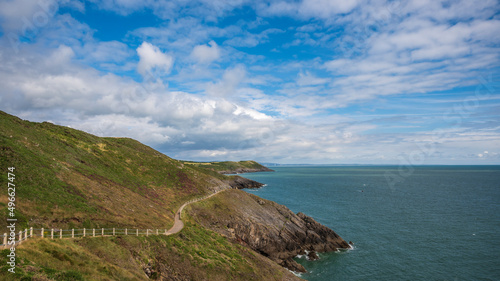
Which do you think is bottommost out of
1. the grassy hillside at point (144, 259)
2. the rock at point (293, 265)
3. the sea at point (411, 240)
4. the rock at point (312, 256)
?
the rock at point (312, 256)

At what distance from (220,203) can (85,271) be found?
152 feet

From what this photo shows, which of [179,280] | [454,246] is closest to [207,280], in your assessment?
[179,280]

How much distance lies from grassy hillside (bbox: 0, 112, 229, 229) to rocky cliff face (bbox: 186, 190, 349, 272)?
969 cm

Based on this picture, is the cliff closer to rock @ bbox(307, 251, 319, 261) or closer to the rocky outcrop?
rock @ bbox(307, 251, 319, 261)

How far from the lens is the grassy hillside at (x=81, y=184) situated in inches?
1264

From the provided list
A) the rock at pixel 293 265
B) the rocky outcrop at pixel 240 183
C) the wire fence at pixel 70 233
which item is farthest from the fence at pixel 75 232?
the rocky outcrop at pixel 240 183

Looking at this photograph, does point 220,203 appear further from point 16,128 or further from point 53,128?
point 53,128

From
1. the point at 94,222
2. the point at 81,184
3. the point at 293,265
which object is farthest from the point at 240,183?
the point at 94,222

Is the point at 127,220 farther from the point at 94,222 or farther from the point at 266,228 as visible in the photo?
the point at 266,228

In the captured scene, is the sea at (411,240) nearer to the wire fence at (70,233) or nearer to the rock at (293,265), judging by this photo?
the rock at (293,265)

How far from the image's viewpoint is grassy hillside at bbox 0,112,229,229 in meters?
32.1

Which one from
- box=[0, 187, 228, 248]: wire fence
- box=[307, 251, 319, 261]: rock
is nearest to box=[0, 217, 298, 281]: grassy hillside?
box=[0, 187, 228, 248]: wire fence

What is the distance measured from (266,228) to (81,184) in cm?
4063

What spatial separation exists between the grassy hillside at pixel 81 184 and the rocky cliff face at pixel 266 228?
9.69 m
